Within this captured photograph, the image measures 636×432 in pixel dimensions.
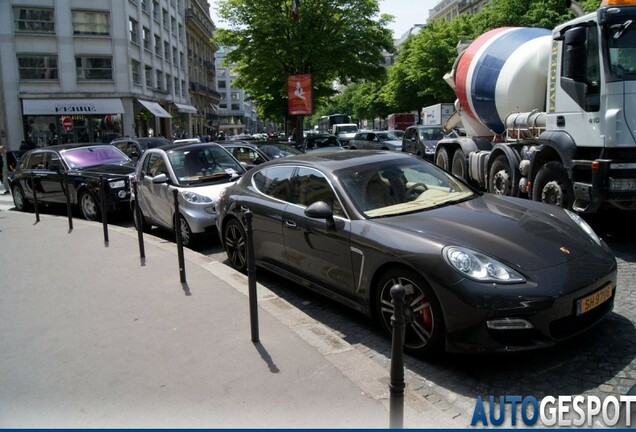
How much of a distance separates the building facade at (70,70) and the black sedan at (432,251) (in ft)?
103

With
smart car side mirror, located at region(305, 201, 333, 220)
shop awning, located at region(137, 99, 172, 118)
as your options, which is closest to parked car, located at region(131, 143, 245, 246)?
smart car side mirror, located at region(305, 201, 333, 220)

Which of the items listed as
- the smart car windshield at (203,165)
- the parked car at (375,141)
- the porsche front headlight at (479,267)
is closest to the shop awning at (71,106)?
the parked car at (375,141)

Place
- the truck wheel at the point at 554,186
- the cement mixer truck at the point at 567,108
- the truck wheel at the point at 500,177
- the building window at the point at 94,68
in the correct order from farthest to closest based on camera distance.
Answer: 1. the building window at the point at 94,68
2. the truck wheel at the point at 500,177
3. the truck wheel at the point at 554,186
4. the cement mixer truck at the point at 567,108

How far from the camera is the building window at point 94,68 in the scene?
36.7m

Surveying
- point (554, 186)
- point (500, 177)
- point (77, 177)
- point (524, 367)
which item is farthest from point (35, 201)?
point (524, 367)

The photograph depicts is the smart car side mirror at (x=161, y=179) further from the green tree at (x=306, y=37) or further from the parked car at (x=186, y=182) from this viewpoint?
the green tree at (x=306, y=37)

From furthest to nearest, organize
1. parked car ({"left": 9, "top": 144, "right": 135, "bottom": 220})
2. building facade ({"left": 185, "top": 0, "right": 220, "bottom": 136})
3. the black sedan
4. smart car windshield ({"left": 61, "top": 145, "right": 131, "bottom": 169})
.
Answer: building facade ({"left": 185, "top": 0, "right": 220, "bottom": 136}) < smart car windshield ({"left": 61, "top": 145, "right": 131, "bottom": 169}) < parked car ({"left": 9, "top": 144, "right": 135, "bottom": 220}) < the black sedan

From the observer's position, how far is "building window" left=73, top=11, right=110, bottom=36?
119ft

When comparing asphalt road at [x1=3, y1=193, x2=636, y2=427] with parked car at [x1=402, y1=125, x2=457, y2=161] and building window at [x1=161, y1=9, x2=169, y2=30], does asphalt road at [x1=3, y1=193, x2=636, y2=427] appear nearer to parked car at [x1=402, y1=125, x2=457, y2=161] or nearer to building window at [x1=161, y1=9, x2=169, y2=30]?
parked car at [x1=402, y1=125, x2=457, y2=161]

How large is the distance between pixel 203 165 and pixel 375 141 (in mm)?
17577

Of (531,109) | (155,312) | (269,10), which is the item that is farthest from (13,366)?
(269,10)

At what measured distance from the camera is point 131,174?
10438mm

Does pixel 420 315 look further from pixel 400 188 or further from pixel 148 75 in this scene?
pixel 148 75

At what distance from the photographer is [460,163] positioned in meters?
12.6
